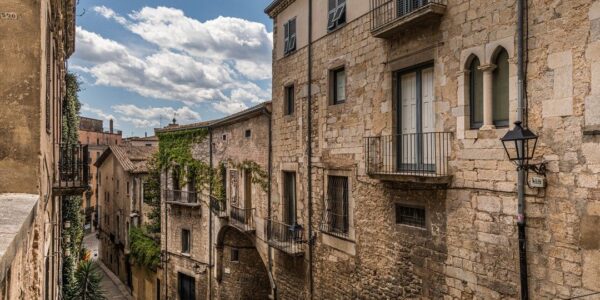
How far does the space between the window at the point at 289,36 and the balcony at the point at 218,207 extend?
7500 millimetres

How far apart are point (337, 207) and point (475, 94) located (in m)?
4.78

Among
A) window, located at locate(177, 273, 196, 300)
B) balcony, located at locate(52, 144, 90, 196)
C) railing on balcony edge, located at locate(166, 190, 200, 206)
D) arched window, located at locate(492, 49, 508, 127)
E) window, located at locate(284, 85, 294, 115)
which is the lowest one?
window, located at locate(177, 273, 196, 300)

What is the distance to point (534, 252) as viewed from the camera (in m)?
6.11

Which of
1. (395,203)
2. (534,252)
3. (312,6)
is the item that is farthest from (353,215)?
(312,6)

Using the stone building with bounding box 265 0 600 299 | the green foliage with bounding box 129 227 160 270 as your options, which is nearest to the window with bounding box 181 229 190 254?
the green foliage with bounding box 129 227 160 270

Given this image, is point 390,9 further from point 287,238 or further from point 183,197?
point 183,197

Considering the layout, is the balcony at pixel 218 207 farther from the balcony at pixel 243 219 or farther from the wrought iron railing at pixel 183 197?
the wrought iron railing at pixel 183 197

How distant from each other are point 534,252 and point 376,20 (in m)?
5.41

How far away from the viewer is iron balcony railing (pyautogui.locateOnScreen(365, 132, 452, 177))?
7479 mm

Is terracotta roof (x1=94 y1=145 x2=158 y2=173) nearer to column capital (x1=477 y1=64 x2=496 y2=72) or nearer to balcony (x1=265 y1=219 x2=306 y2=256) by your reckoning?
balcony (x1=265 y1=219 x2=306 y2=256)

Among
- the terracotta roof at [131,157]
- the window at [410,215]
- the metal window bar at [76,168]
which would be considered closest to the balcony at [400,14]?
the window at [410,215]

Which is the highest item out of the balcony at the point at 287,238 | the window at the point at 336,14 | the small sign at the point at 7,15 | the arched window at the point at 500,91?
the window at the point at 336,14

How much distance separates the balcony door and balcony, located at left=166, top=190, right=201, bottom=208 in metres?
13.3

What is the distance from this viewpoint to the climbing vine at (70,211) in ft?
55.9
